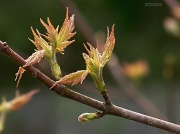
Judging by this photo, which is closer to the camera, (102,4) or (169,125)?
(169,125)

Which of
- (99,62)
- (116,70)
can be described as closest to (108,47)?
(99,62)

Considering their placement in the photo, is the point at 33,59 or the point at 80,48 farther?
the point at 80,48

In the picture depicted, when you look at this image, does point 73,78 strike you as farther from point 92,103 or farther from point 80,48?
point 80,48

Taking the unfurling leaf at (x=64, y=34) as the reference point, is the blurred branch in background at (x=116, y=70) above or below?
below

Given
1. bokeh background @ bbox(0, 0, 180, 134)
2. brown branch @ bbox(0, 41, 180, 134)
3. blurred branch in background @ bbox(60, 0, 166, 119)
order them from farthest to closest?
bokeh background @ bbox(0, 0, 180, 134), blurred branch in background @ bbox(60, 0, 166, 119), brown branch @ bbox(0, 41, 180, 134)

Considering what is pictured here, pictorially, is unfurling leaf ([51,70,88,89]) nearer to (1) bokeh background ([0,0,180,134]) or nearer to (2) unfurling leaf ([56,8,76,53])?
(2) unfurling leaf ([56,8,76,53])

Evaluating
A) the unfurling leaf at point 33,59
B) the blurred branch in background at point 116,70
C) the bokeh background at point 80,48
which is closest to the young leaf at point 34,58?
the unfurling leaf at point 33,59

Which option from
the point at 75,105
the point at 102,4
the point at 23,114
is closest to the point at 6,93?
the point at 23,114

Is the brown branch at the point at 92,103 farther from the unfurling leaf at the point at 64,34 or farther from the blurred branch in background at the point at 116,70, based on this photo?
the blurred branch in background at the point at 116,70

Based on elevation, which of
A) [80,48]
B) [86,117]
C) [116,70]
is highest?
[86,117]

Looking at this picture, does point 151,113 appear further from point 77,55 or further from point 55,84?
point 77,55

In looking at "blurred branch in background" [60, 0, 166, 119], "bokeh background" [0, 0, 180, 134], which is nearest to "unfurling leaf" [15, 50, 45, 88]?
"blurred branch in background" [60, 0, 166, 119]
